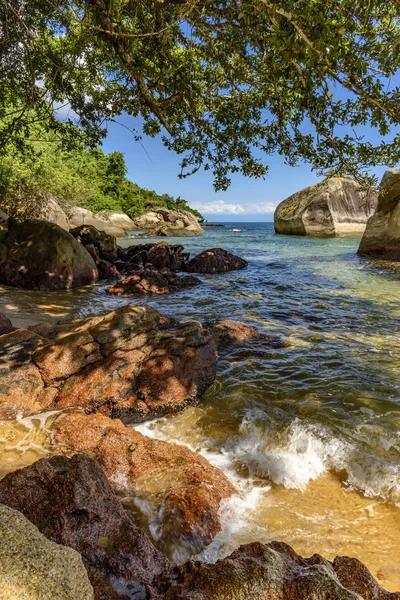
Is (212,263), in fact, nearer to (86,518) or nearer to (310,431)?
(310,431)

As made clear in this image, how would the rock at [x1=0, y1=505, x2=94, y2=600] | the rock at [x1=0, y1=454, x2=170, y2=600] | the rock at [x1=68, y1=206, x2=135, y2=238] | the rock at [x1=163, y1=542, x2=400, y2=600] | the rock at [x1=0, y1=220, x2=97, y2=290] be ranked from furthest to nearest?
the rock at [x1=68, y1=206, x2=135, y2=238]
the rock at [x1=0, y1=220, x2=97, y2=290]
the rock at [x1=0, y1=454, x2=170, y2=600]
the rock at [x1=163, y1=542, x2=400, y2=600]
the rock at [x1=0, y1=505, x2=94, y2=600]

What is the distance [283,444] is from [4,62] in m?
9.56

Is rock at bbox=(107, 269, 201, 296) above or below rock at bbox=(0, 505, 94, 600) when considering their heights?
below

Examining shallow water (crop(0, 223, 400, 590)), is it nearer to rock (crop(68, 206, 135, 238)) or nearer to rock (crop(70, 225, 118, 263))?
rock (crop(70, 225, 118, 263))

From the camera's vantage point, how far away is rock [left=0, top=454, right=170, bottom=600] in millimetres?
1640

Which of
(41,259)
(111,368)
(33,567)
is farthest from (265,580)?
(41,259)

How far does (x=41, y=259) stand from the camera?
11000 mm

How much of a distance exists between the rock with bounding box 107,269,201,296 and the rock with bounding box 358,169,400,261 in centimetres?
1249

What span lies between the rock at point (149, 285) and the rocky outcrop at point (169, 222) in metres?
30.0

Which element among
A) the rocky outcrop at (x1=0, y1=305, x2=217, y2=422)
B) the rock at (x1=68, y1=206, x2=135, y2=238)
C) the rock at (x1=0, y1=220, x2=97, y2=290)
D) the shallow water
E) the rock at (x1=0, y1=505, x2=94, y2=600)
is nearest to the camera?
the rock at (x1=0, y1=505, x2=94, y2=600)

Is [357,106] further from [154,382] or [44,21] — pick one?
[44,21]

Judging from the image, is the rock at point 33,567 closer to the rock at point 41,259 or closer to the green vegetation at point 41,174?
the green vegetation at point 41,174

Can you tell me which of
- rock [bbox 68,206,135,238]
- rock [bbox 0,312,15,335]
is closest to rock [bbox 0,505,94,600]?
rock [bbox 0,312,15,335]

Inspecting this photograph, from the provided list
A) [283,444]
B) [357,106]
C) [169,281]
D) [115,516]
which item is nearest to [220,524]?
[115,516]
